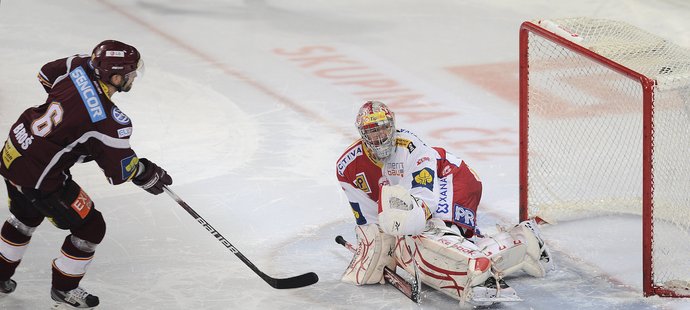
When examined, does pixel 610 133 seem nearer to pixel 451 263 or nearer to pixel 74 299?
pixel 451 263

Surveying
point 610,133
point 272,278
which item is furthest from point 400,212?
point 610,133

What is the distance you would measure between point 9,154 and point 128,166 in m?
0.43

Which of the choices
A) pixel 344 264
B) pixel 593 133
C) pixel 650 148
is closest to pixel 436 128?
pixel 593 133

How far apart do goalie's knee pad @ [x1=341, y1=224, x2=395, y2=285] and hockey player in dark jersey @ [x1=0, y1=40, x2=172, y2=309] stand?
0.78 meters

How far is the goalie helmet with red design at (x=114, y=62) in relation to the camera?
178 inches

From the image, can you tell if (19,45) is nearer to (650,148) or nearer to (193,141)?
(193,141)

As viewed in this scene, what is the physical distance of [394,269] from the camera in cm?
495

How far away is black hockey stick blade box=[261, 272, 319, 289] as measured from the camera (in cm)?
487

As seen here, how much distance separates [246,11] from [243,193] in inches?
132

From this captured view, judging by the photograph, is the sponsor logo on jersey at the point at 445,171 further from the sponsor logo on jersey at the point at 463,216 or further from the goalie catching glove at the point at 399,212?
the goalie catching glove at the point at 399,212

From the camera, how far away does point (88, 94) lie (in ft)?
14.7

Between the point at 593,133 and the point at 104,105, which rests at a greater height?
the point at 104,105

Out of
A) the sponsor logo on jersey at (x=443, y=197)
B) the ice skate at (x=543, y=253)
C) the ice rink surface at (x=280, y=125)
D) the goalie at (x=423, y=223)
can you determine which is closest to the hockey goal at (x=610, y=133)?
the ice rink surface at (x=280, y=125)

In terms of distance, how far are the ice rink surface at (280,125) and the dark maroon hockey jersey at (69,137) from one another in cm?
55
